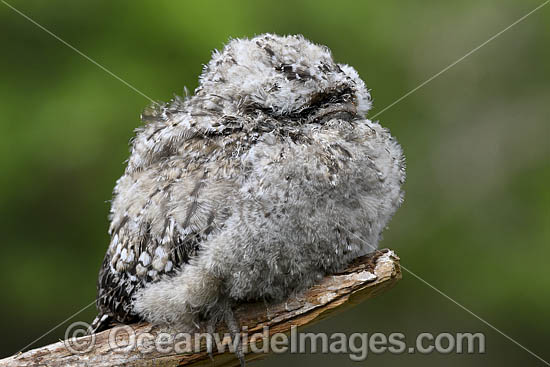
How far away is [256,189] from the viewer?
84.6 inches

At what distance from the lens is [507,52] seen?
4430mm

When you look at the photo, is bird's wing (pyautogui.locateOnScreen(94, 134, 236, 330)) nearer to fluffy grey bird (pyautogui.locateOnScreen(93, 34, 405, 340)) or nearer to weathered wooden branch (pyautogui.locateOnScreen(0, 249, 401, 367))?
fluffy grey bird (pyautogui.locateOnScreen(93, 34, 405, 340))

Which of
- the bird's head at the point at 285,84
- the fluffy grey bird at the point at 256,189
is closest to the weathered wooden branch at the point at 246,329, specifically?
the fluffy grey bird at the point at 256,189

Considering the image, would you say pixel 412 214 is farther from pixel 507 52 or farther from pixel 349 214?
pixel 349 214

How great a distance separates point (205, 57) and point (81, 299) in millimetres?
1684

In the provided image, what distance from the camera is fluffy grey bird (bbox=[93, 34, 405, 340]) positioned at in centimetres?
216

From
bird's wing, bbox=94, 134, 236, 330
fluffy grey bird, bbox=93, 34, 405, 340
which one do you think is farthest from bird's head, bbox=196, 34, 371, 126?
bird's wing, bbox=94, 134, 236, 330

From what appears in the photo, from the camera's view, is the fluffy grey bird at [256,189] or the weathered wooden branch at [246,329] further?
the weathered wooden branch at [246,329]

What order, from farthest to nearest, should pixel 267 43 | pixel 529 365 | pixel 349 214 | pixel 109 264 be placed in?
pixel 529 365, pixel 109 264, pixel 267 43, pixel 349 214

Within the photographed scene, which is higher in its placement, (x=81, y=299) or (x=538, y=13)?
(x=538, y=13)

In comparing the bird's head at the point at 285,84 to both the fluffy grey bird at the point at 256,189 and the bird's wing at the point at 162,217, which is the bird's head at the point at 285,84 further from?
the bird's wing at the point at 162,217

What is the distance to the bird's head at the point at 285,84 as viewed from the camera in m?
2.24

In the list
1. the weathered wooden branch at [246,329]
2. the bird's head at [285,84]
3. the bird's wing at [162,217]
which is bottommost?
the weathered wooden branch at [246,329]

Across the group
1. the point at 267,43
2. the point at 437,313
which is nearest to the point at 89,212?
the point at 267,43
